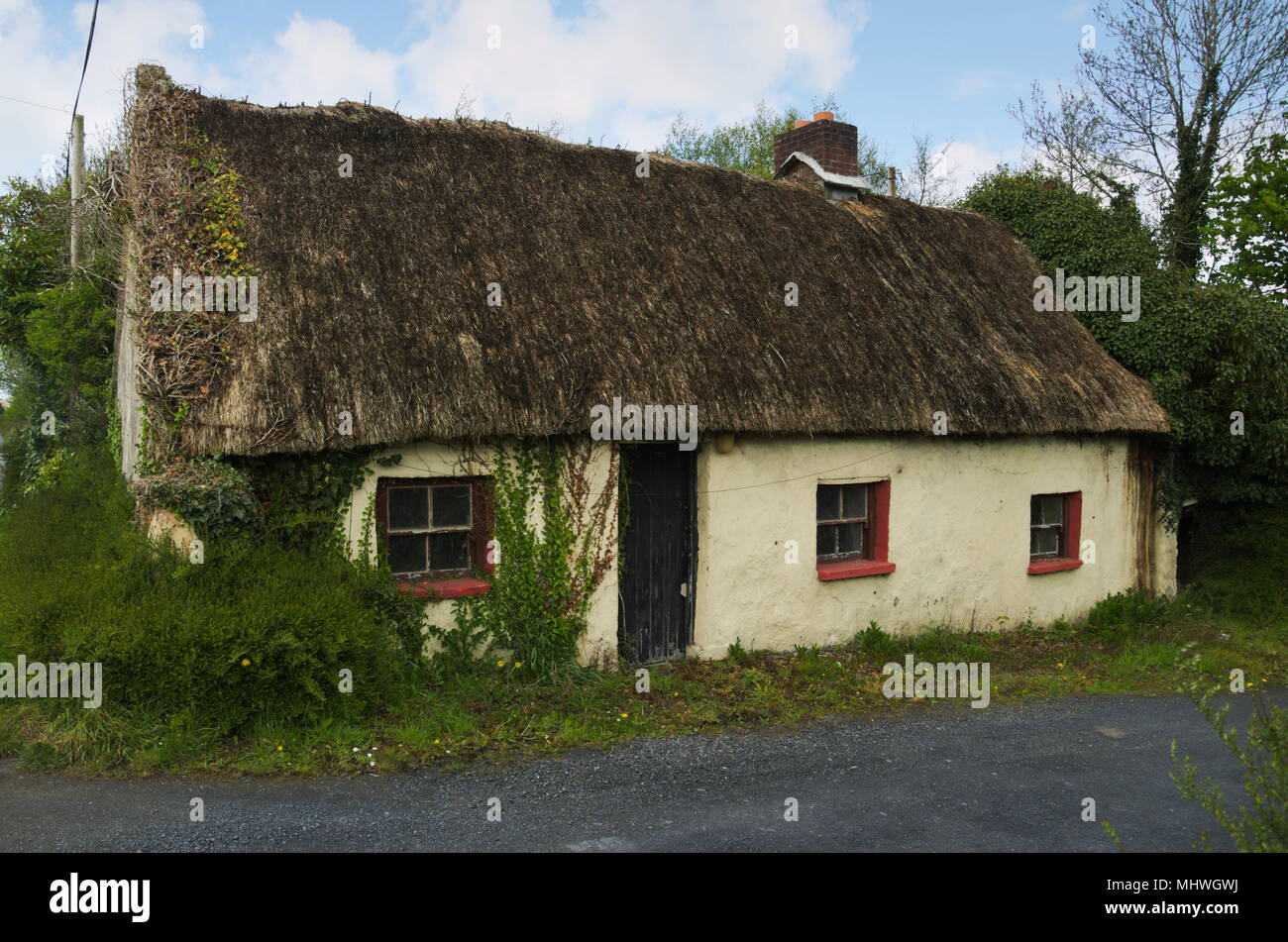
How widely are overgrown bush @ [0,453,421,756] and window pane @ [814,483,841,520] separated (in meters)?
4.48

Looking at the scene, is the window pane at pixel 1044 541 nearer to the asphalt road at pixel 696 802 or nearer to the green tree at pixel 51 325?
the asphalt road at pixel 696 802

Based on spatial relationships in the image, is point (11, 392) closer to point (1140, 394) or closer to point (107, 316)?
point (107, 316)

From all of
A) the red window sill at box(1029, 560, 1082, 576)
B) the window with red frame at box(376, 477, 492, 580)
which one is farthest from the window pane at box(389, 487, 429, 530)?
the red window sill at box(1029, 560, 1082, 576)

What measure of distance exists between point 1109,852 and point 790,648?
448cm

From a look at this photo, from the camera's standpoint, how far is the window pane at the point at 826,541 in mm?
9641

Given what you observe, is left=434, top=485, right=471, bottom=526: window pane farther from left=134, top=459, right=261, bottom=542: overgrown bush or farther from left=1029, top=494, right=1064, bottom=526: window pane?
left=1029, top=494, right=1064, bottom=526: window pane

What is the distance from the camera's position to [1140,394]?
11211 millimetres

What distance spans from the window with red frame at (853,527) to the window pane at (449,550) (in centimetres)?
362

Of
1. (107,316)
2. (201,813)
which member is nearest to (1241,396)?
(201,813)

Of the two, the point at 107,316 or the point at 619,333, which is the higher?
the point at 107,316

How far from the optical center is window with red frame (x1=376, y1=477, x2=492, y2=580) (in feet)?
25.2

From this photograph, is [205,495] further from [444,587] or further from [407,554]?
[444,587]

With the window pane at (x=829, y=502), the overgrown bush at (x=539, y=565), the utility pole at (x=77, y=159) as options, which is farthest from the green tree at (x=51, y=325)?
the window pane at (x=829, y=502)
